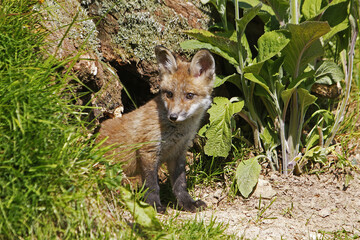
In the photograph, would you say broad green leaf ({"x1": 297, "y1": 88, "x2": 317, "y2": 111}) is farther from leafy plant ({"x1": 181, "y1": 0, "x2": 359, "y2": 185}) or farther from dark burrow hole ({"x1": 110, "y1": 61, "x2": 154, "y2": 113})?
dark burrow hole ({"x1": 110, "y1": 61, "x2": 154, "y2": 113})

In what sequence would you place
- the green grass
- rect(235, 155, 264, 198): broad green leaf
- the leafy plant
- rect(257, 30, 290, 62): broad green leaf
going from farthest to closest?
rect(235, 155, 264, 198): broad green leaf < the leafy plant < rect(257, 30, 290, 62): broad green leaf < the green grass

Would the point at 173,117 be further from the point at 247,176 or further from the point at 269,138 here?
the point at 269,138

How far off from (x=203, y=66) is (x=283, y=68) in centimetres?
102

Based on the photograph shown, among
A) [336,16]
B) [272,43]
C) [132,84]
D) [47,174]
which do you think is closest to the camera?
[47,174]

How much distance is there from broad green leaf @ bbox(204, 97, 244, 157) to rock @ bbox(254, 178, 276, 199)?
22.1 inches

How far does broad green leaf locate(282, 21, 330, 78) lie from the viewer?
3.75 m

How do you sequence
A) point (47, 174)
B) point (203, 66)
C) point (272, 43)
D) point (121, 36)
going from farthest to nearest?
1. point (121, 36)
2. point (203, 66)
3. point (272, 43)
4. point (47, 174)

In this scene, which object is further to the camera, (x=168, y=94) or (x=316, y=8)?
(x=316, y=8)

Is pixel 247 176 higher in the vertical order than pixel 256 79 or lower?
lower

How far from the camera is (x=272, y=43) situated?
3994mm

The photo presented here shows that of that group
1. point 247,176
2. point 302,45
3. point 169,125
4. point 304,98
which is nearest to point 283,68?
point 304,98

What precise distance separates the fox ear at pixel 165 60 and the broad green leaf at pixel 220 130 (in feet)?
2.04

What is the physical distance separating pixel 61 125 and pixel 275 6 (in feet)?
8.88

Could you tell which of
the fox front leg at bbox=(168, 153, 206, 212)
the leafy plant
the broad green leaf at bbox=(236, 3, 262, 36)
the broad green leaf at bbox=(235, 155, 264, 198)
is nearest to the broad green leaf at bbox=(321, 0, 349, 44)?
the leafy plant
